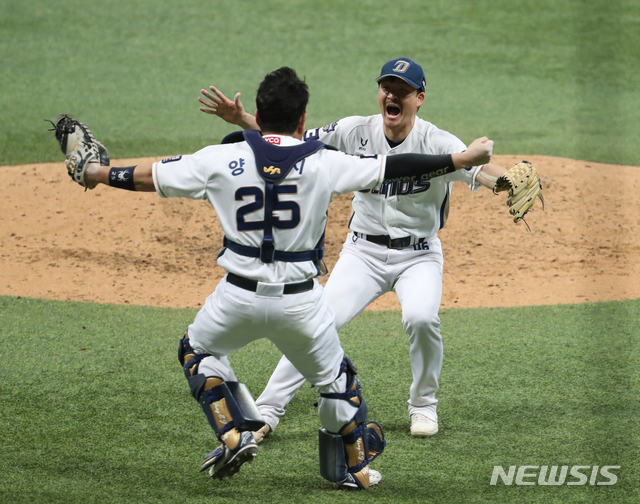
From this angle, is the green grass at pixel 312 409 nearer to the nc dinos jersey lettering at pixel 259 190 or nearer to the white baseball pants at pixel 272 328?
the white baseball pants at pixel 272 328

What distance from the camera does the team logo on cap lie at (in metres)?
4.65

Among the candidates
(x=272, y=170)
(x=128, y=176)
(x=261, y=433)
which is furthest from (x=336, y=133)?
(x=261, y=433)

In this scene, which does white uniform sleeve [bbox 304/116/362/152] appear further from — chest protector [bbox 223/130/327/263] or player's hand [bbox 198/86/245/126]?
chest protector [bbox 223/130/327/263]

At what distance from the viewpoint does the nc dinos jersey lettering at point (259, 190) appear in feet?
11.3

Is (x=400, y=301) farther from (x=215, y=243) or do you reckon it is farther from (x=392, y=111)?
(x=215, y=243)

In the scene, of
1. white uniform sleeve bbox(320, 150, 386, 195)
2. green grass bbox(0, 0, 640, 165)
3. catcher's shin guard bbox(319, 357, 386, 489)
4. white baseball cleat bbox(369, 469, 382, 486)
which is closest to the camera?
white uniform sleeve bbox(320, 150, 386, 195)

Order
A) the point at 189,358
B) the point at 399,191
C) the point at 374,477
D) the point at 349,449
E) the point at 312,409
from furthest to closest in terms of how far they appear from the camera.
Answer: the point at 312,409 → the point at 399,191 → the point at 374,477 → the point at 349,449 → the point at 189,358

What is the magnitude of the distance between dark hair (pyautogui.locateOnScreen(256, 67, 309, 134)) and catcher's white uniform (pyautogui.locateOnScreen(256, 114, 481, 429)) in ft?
4.27

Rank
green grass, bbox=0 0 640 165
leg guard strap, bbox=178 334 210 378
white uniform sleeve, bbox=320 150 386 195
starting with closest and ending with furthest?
1. white uniform sleeve, bbox=320 150 386 195
2. leg guard strap, bbox=178 334 210 378
3. green grass, bbox=0 0 640 165

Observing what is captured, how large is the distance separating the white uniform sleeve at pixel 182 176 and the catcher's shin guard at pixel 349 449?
111 cm

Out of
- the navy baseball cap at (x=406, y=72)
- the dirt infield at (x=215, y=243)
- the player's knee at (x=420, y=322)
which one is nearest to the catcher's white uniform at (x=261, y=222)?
the player's knee at (x=420, y=322)

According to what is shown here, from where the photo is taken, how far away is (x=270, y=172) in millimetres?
3422

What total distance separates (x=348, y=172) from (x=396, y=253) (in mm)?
1332

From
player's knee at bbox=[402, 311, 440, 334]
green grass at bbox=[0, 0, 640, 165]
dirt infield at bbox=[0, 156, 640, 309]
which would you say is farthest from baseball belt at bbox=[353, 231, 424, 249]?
green grass at bbox=[0, 0, 640, 165]
